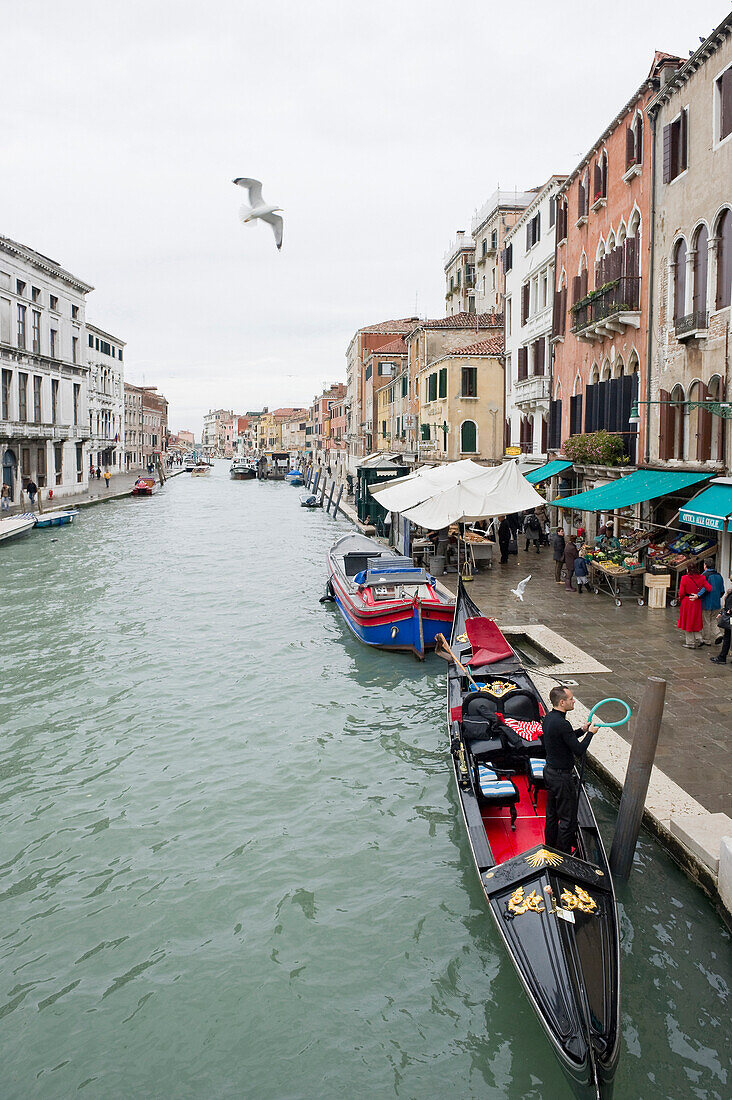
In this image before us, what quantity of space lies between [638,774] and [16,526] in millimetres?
28396

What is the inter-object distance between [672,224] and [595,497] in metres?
5.36

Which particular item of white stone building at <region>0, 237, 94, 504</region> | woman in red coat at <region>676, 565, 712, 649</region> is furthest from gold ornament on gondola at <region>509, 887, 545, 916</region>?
white stone building at <region>0, 237, 94, 504</region>

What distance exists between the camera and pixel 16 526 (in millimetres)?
30875

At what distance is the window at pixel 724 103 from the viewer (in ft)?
44.6

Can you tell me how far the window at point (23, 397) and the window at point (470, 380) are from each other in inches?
831

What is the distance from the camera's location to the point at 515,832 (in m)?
7.12

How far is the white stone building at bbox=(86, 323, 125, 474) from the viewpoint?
72.1 meters

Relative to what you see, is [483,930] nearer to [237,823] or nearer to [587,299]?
[237,823]

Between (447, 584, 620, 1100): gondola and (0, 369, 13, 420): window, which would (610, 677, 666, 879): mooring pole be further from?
(0, 369, 13, 420): window

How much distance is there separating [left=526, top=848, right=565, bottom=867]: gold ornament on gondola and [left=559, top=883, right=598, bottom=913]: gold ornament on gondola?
226 millimetres

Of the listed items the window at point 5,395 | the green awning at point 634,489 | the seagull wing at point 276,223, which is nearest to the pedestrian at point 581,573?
the green awning at point 634,489

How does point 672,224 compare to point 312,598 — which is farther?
point 312,598

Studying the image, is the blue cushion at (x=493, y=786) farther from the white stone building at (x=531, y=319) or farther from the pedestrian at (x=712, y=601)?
the white stone building at (x=531, y=319)

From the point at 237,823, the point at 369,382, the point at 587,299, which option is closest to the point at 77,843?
the point at 237,823
